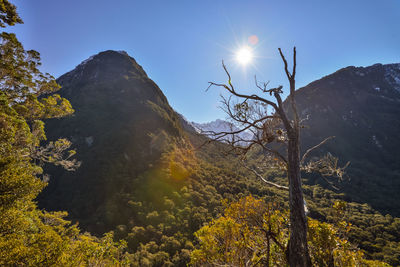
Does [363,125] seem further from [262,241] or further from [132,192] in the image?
[262,241]

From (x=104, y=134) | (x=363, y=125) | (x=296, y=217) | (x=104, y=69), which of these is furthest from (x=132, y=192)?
(x=363, y=125)

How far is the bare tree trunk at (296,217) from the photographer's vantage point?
8.95ft

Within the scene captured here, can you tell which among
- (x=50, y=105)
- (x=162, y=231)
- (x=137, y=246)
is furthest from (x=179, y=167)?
(x=50, y=105)

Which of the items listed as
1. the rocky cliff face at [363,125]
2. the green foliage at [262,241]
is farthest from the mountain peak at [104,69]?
the rocky cliff face at [363,125]

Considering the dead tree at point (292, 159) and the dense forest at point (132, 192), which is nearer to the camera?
the dead tree at point (292, 159)

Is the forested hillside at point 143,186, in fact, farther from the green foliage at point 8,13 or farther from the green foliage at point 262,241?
the green foliage at point 8,13

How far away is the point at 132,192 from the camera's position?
4900cm

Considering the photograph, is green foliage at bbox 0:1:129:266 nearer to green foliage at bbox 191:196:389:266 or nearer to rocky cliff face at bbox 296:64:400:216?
green foliage at bbox 191:196:389:266

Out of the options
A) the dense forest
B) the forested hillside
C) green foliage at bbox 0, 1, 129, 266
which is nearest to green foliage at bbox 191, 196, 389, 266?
the dense forest

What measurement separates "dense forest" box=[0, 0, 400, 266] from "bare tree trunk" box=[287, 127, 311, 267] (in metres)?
0.76

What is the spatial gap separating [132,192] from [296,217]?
5439 centimetres

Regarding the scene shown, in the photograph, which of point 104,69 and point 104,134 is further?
point 104,69

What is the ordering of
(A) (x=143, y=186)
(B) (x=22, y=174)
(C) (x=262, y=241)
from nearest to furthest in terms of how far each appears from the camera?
1. (C) (x=262, y=241)
2. (B) (x=22, y=174)
3. (A) (x=143, y=186)

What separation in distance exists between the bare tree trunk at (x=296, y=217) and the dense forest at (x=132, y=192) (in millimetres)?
761
